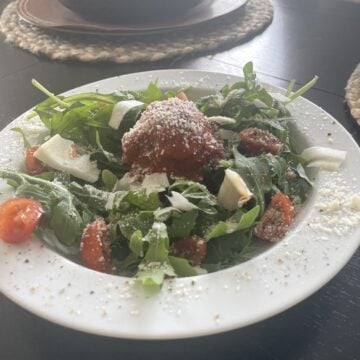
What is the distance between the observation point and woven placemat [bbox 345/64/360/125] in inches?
60.1

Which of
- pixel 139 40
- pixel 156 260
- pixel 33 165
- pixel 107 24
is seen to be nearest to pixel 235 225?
pixel 156 260

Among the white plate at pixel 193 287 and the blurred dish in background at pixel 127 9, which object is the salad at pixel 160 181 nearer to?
the white plate at pixel 193 287

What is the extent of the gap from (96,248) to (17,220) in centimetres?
16

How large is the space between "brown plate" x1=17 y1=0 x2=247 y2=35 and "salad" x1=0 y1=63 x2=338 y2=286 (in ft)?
2.96

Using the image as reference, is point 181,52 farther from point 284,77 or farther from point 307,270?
point 307,270

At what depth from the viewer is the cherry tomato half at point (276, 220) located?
101 cm

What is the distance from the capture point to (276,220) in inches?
40.4

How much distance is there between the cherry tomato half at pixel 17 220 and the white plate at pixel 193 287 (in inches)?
0.8

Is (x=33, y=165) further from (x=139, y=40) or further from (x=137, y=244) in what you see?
(x=139, y=40)

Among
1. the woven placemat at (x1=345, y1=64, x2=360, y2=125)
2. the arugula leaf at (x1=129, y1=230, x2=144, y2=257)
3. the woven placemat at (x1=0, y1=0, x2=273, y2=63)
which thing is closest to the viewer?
the arugula leaf at (x1=129, y1=230, x2=144, y2=257)

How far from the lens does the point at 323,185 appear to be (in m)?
1.08

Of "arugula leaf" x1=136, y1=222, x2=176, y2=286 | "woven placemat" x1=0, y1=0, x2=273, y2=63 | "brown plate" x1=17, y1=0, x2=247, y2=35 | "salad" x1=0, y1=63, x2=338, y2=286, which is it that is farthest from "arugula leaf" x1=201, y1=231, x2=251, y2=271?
"brown plate" x1=17, y1=0, x2=247, y2=35

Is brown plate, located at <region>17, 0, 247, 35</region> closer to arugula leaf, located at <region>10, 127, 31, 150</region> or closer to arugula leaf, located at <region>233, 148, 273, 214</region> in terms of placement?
arugula leaf, located at <region>10, 127, 31, 150</region>

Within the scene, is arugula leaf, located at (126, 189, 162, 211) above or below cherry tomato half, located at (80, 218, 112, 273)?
above
